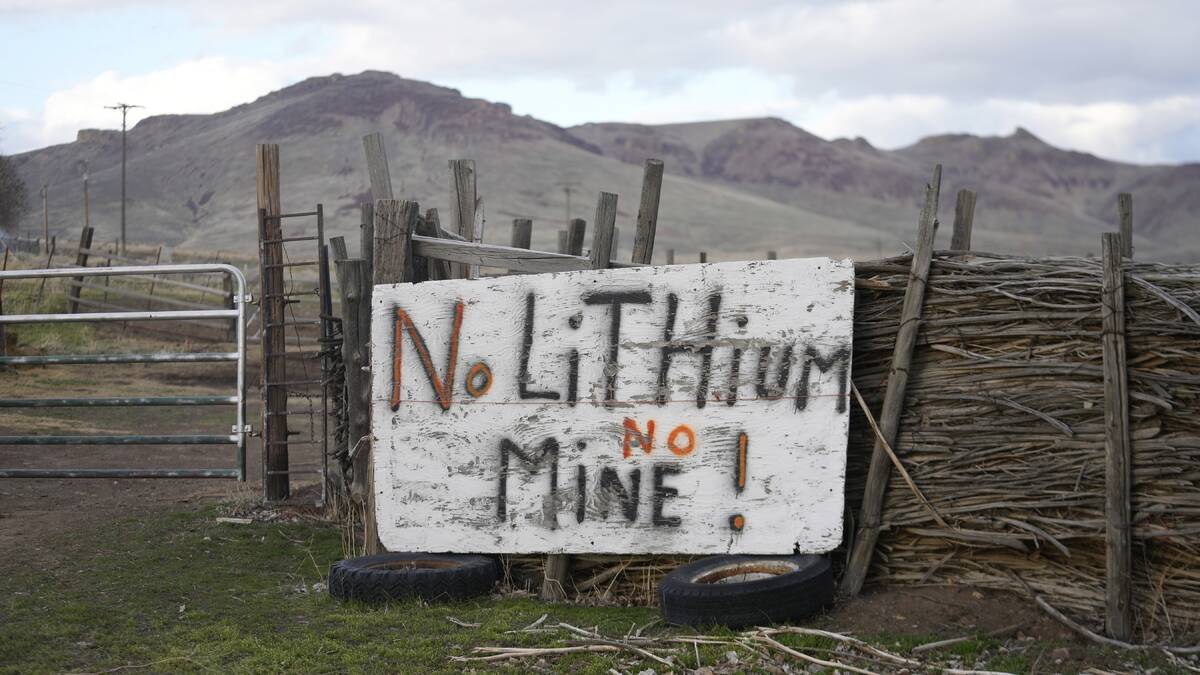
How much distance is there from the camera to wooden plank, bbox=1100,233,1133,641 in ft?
17.1

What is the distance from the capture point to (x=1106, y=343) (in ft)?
17.3

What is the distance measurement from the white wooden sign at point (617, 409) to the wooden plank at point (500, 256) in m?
0.28

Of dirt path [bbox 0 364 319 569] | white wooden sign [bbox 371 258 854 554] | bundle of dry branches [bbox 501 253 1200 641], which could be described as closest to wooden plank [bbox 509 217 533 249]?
dirt path [bbox 0 364 319 569]

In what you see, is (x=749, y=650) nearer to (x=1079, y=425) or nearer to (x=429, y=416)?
(x=1079, y=425)

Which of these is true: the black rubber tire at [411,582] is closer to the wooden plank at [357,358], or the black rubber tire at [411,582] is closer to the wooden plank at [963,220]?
the wooden plank at [357,358]

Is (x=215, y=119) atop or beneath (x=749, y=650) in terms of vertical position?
atop

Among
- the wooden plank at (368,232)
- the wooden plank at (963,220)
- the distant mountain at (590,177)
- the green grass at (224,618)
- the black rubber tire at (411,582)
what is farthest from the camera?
the distant mountain at (590,177)

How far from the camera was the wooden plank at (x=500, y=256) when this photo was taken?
6.62m

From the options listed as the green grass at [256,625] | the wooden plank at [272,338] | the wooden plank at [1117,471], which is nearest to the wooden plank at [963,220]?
the wooden plank at [1117,471]

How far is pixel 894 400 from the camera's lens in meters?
5.72

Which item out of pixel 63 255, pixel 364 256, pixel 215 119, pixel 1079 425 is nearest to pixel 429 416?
pixel 364 256

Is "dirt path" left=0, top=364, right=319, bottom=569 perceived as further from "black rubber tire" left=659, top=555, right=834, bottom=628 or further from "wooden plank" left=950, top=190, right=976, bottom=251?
"wooden plank" left=950, top=190, right=976, bottom=251

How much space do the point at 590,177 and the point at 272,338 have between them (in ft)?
393

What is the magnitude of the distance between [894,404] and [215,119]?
503 feet
